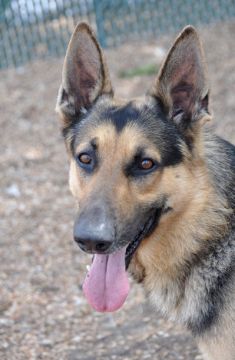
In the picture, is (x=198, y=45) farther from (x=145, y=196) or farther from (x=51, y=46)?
(x=51, y=46)

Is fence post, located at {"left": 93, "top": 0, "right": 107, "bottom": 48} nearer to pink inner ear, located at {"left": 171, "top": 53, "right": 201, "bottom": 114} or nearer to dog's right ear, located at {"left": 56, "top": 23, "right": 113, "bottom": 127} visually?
dog's right ear, located at {"left": 56, "top": 23, "right": 113, "bottom": 127}

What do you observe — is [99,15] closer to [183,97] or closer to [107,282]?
[183,97]

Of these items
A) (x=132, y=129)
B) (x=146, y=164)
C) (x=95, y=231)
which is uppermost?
(x=132, y=129)

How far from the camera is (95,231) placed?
→ 11.3 ft

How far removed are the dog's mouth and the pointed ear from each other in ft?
2.13

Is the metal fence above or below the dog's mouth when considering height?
below

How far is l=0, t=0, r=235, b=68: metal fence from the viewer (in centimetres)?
970

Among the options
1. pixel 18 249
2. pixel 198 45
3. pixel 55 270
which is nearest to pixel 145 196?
pixel 198 45

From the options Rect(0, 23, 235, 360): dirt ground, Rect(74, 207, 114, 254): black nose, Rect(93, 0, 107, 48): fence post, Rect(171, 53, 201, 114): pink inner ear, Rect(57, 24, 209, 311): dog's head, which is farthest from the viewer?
Rect(93, 0, 107, 48): fence post

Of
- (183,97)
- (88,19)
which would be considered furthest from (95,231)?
(88,19)

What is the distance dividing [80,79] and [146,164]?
82 cm

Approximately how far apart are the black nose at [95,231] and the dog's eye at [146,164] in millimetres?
416

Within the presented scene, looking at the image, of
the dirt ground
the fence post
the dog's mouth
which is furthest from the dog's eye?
the fence post

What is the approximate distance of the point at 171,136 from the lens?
3.96 meters
